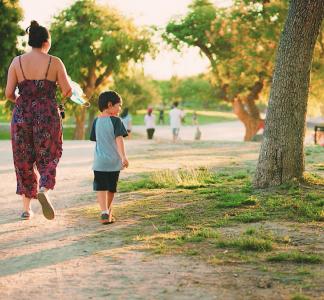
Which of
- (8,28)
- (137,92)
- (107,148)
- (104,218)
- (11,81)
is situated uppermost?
(8,28)

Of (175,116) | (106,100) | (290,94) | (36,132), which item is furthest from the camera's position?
(175,116)

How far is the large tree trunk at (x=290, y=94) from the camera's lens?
9.23 m

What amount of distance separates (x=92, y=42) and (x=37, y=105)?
31.1m

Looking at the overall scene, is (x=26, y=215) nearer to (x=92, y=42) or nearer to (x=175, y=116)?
(x=175, y=116)

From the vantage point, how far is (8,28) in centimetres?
3188

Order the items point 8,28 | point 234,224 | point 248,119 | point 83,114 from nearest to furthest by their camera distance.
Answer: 1. point 234,224
2. point 8,28
3. point 83,114
4. point 248,119

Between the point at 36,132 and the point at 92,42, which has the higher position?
the point at 92,42

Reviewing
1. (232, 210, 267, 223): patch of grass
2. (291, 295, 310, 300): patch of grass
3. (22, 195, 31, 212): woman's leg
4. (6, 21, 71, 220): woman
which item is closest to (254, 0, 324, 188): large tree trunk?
(232, 210, 267, 223): patch of grass

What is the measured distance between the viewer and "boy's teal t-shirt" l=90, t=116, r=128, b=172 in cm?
731

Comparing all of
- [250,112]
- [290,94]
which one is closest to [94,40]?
[250,112]

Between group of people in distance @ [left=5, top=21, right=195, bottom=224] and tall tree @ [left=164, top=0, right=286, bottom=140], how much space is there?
2632cm

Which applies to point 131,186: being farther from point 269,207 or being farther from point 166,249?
point 166,249

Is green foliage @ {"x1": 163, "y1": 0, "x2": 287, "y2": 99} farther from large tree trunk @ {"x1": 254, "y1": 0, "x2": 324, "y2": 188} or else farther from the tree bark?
large tree trunk @ {"x1": 254, "y1": 0, "x2": 324, "y2": 188}

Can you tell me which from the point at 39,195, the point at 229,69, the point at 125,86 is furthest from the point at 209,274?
the point at 125,86
